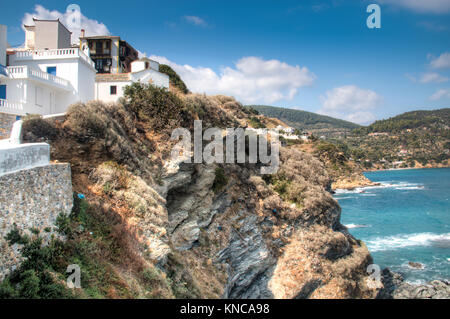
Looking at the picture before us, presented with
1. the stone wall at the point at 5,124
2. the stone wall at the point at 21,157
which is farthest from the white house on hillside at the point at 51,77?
the stone wall at the point at 21,157

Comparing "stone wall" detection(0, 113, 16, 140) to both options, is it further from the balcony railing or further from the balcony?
the balcony railing

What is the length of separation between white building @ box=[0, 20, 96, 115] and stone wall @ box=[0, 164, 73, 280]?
529 cm

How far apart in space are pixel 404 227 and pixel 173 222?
37.8 m

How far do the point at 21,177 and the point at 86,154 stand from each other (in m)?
4.59

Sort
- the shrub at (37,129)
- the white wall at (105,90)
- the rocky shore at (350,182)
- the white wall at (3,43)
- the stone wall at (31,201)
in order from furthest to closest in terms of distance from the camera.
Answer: the rocky shore at (350,182) → the white wall at (105,90) → the white wall at (3,43) → the shrub at (37,129) → the stone wall at (31,201)

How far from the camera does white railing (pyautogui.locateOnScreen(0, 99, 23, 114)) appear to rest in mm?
11289

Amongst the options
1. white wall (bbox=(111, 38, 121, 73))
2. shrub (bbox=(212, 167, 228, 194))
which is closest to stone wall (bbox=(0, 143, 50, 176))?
shrub (bbox=(212, 167, 228, 194))

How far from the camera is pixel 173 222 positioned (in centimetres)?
1509

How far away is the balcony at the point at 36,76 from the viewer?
1276cm

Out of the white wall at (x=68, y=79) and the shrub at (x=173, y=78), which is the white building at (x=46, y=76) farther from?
the shrub at (x=173, y=78)

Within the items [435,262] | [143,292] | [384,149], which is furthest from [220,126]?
[384,149]

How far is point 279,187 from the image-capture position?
20891mm
